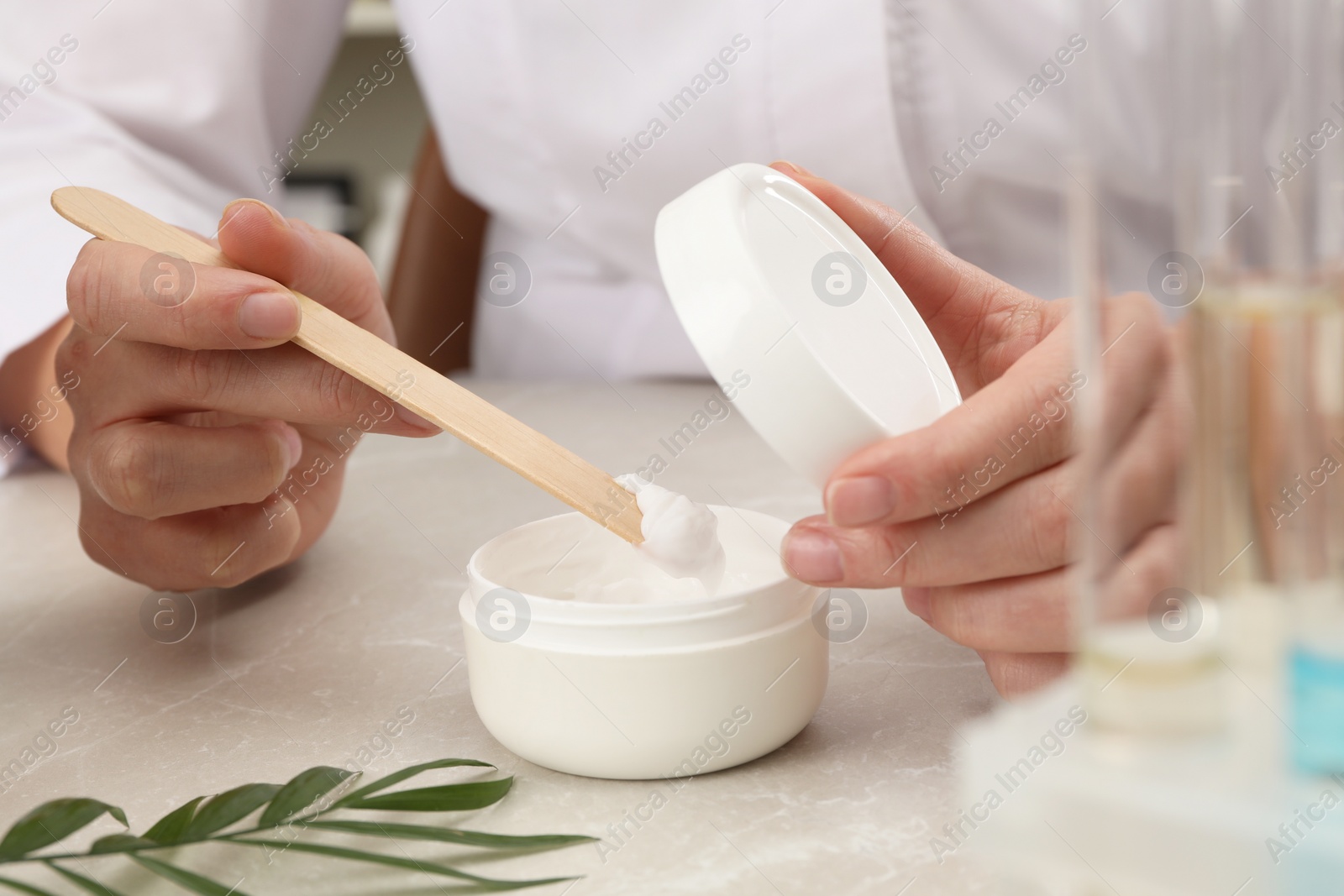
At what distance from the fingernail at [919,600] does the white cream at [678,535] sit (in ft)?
0.28

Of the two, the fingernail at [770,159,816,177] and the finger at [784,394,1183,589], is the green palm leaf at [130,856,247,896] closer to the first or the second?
the finger at [784,394,1183,589]

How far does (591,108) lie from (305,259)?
430 mm

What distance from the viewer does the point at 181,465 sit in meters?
0.55

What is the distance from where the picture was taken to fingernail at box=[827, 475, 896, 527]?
398 millimetres

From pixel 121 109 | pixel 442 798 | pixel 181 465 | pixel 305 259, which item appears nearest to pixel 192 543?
pixel 181 465

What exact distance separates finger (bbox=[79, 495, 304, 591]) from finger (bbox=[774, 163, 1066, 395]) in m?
0.35

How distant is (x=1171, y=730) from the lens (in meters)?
0.22

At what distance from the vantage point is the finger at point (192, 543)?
0.60 metres

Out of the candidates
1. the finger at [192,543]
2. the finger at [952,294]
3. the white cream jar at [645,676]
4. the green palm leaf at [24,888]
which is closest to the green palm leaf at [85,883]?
the green palm leaf at [24,888]

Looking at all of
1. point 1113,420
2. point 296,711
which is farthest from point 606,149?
point 1113,420

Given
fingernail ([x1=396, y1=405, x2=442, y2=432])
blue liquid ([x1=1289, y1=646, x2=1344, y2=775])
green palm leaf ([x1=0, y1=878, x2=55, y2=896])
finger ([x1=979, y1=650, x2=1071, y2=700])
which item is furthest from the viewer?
fingernail ([x1=396, y1=405, x2=442, y2=432])

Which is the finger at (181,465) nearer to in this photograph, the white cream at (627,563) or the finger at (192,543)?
the finger at (192,543)

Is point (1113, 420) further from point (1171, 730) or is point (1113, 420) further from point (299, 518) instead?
point (299, 518)

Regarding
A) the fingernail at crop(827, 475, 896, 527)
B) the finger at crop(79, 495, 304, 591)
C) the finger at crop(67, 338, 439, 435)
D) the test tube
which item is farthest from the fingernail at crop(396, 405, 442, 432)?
the test tube
